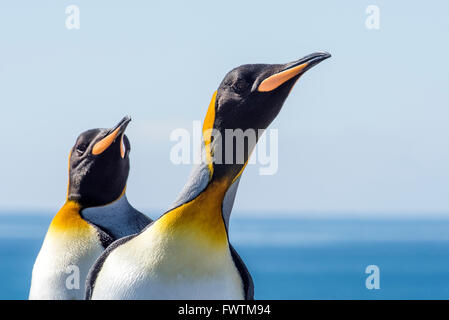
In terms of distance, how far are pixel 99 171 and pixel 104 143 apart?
23 centimetres

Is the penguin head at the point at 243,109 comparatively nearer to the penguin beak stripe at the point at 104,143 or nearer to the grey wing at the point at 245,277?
the grey wing at the point at 245,277

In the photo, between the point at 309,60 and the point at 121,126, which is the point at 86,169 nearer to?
the point at 121,126

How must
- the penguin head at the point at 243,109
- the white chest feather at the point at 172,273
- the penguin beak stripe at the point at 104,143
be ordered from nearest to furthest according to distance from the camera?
the white chest feather at the point at 172,273
the penguin head at the point at 243,109
the penguin beak stripe at the point at 104,143

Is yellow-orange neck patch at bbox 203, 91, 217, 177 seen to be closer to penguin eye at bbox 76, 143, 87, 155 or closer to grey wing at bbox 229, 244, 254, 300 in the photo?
grey wing at bbox 229, 244, 254, 300

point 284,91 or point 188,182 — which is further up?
point 284,91

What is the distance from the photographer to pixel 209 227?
344 cm

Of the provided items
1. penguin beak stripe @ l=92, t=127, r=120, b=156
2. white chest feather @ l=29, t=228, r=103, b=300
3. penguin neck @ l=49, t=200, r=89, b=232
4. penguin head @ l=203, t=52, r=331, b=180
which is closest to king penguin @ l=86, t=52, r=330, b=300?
penguin head @ l=203, t=52, r=331, b=180

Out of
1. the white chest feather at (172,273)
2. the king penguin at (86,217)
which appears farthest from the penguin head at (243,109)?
the king penguin at (86,217)

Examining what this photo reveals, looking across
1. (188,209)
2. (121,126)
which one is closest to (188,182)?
(188,209)

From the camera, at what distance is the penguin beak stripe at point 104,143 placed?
5.09m

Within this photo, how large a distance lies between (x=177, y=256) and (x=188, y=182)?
1.27 ft

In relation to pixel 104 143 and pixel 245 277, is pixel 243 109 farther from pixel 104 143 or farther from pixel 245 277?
pixel 104 143

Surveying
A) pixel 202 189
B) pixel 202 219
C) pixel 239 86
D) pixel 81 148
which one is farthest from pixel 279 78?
pixel 81 148
